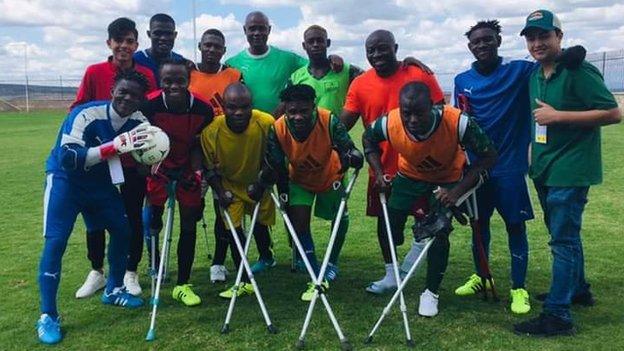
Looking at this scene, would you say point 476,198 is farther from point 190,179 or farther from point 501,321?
point 190,179

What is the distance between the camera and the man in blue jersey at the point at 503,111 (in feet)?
19.0

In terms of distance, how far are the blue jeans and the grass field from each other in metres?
0.30

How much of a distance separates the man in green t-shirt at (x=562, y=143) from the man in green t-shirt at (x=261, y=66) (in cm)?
302

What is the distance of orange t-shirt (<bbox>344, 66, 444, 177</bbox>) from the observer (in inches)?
250

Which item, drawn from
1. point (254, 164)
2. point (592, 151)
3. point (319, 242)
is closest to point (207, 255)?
point (319, 242)

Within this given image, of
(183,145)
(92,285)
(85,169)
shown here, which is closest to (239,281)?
(183,145)

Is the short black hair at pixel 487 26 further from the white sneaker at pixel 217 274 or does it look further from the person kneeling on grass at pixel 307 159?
the white sneaker at pixel 217 274

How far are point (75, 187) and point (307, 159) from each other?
2.15 meters

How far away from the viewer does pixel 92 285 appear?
22.3ft

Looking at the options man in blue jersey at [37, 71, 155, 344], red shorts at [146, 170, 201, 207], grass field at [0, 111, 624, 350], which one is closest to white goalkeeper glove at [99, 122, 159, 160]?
man in blue jersey at [37, 71, 155, 344]

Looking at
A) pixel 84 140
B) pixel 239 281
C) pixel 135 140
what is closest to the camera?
pixel 135 140

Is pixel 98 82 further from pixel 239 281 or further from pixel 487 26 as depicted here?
pixel 487 26

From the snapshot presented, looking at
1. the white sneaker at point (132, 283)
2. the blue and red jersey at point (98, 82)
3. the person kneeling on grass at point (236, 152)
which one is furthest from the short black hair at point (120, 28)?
the white sneaker at point (132, 283)

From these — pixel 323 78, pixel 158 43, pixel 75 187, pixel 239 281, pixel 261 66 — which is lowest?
pixel 239 281
